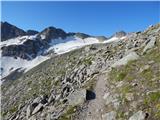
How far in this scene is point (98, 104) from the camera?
3428 centimetres

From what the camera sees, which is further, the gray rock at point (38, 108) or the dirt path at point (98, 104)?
the gray rock at point (38, 108)

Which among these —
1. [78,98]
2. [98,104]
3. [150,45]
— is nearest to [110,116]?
[98,104]

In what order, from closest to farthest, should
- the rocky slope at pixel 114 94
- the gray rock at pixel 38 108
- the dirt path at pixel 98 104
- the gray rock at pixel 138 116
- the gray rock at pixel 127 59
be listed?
the gray rock at pixel 138 116
the rocky slope at pixel 114 94
the dirt path at pixel 98 104
the gray rock at pixel 38 108
the gray rock at pixel 127 59

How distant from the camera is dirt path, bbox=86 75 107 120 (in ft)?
106

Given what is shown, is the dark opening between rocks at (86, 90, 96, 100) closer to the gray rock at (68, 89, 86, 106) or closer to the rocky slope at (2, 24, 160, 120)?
the rocky slope at (2, 24, 160, 120)

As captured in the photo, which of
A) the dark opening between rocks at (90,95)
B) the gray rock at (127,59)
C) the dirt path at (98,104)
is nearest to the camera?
the dirt path at (98,104)

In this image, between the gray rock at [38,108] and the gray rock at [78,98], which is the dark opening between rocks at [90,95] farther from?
the gray rock at [38,108]

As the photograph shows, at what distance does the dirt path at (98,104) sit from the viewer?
32.4 m

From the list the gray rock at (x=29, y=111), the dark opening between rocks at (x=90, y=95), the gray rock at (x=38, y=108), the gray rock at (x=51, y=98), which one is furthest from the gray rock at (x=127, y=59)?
the gray rock at (x=29, y=111)

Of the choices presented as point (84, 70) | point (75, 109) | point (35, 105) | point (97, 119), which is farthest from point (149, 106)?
point (84, 70)

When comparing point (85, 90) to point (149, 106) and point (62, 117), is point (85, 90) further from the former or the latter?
point (149, 106)

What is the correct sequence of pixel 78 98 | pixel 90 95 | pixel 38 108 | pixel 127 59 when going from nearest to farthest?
pixel 78 98 < pixel 90 95 < pixel 38 108 < pixel 127 59

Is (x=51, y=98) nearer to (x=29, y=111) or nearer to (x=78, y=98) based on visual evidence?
(x=29, y=111)

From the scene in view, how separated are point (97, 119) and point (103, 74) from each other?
38.0 feet
